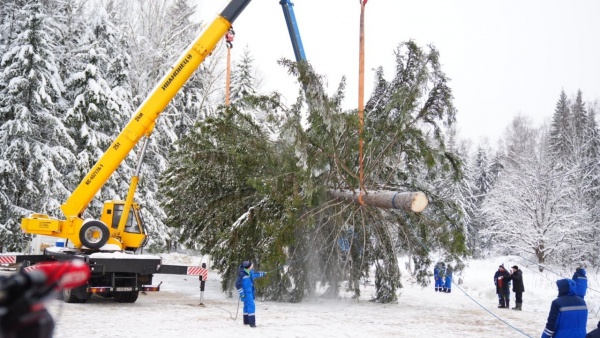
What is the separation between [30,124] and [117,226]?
370 inches

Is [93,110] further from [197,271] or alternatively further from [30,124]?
[197,271]

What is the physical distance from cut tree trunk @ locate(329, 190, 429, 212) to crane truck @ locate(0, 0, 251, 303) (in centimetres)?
393

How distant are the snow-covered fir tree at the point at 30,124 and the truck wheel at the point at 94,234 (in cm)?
884

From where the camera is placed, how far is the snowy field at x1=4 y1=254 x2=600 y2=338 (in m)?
8.62

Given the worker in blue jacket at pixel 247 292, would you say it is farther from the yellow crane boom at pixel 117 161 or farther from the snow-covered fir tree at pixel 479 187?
the snow-covered fir tree at pixel 479 187

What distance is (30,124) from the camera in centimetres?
1909

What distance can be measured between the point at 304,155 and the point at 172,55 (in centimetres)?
1660

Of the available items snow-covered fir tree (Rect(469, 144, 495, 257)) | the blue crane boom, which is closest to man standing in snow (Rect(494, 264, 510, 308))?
the blue crane boom

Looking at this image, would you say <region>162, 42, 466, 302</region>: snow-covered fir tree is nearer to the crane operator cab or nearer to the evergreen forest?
the evergreen forest

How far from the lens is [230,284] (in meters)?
13.6

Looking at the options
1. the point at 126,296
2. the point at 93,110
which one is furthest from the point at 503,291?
the point at 93,110

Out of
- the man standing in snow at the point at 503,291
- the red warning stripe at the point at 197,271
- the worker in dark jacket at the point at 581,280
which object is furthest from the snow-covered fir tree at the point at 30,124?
the worker in dark jacket at the point at 581,280

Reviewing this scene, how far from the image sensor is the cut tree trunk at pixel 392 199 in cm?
891

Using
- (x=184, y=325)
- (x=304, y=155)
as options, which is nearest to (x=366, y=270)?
(x=304, y=155)
